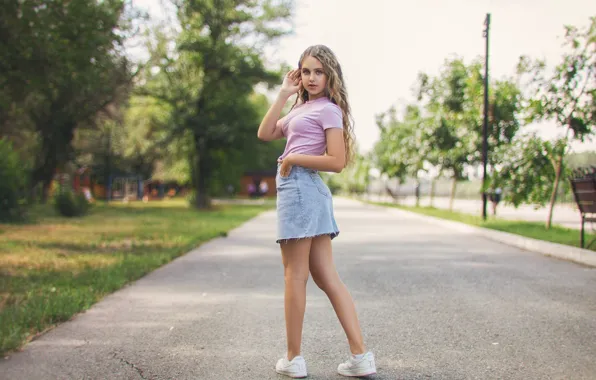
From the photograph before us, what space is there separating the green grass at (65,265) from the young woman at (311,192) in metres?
1.96

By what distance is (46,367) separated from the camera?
139 inches

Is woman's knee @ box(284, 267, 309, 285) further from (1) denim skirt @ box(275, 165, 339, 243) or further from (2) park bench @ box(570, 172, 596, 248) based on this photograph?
(2) park bench @ box(570, 172, 596, 248)

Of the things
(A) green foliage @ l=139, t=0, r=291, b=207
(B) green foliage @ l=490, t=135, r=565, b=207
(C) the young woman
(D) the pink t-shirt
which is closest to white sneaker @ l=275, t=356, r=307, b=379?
(C) the young woman

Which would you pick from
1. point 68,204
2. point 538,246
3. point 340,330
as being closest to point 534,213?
point 538,246

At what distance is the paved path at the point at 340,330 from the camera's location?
3.50 meters

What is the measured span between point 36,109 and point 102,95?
2809mm

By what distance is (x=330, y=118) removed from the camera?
320 centimetres

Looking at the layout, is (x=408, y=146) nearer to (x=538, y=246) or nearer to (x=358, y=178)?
(x=538, y=246)

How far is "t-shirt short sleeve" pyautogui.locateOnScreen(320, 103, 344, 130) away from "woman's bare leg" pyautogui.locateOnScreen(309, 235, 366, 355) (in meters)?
0.62

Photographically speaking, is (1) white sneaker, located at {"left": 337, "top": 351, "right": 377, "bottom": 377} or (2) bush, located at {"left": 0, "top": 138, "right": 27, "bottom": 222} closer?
(1) white sneaker, located at {"left": 337, "top": 351, "right": 377, "bottom": 377}

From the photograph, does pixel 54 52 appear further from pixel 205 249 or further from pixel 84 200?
pixel 84 200

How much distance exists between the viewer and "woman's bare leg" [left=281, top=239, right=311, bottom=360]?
3.28 metres

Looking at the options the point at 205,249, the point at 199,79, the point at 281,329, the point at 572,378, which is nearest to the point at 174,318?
the point at 281,329

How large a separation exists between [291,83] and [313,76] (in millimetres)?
161
